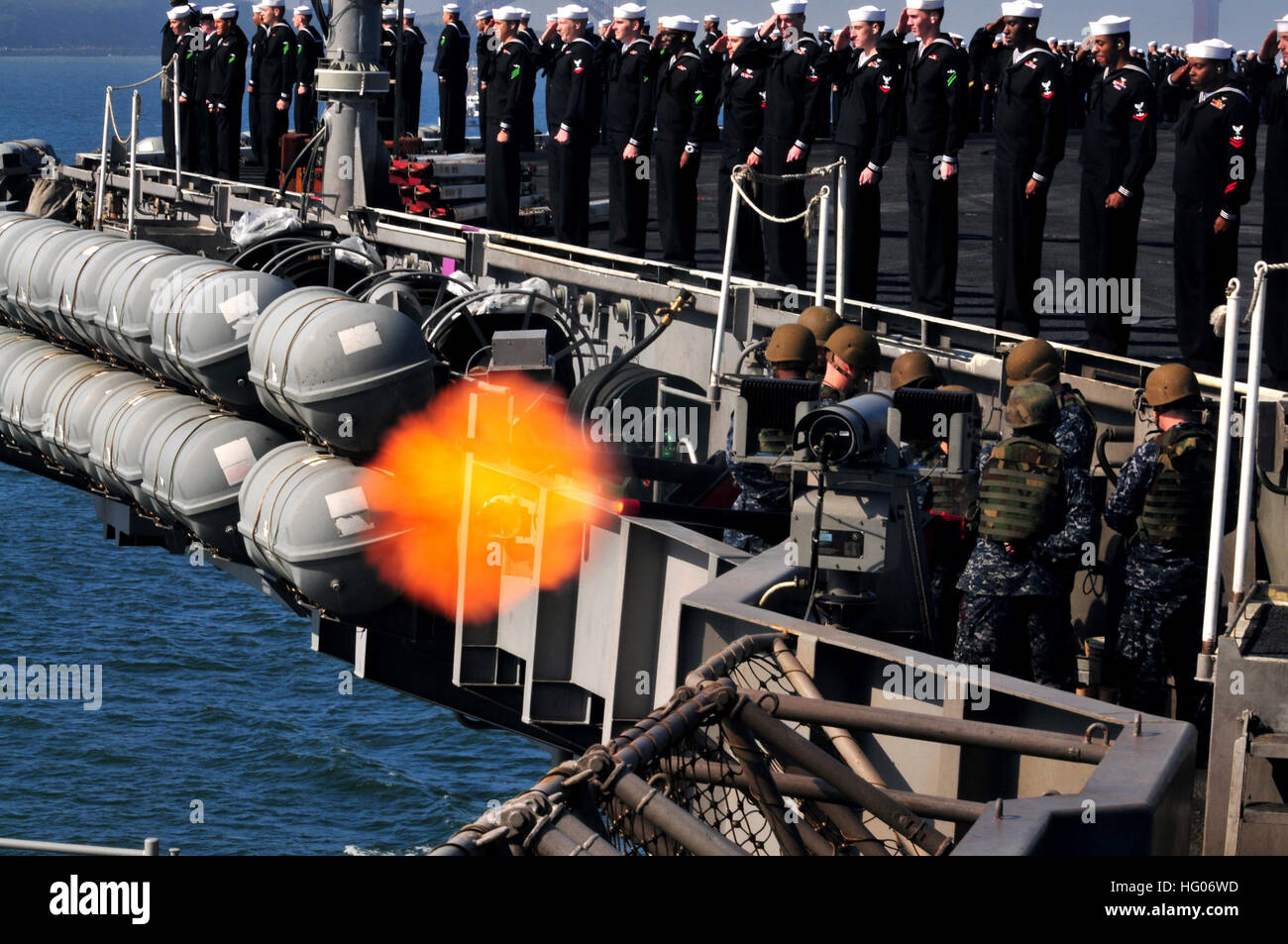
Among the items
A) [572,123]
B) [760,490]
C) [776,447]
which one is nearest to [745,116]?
[572,123]

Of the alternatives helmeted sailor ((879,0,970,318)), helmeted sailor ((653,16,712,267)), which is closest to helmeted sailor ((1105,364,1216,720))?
helmeted sailor ((879,0,970,318))

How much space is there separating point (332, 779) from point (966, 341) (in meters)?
19.8

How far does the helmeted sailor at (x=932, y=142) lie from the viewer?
486 inches

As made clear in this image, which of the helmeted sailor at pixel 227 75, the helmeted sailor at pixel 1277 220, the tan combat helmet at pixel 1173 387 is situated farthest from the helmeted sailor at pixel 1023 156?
the helmeted sailor at pixel 227 75

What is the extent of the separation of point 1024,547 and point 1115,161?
523 cm

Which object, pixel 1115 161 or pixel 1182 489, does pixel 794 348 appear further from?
pixel 1115 161

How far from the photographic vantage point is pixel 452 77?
1080 inches

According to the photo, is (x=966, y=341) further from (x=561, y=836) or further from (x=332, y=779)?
(x=332, y=779)

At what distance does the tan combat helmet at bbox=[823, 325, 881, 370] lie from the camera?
304 inches

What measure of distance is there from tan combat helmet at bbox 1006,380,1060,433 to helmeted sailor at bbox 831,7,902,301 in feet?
18.7

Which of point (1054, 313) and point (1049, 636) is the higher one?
point (1054, 313)

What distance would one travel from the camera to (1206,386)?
8.93 metres

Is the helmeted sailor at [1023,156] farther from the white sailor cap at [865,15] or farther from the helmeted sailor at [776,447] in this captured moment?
the helmeted sailor at [776,447]
